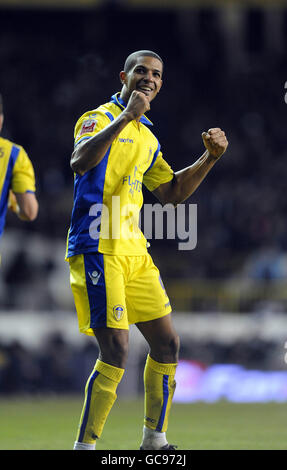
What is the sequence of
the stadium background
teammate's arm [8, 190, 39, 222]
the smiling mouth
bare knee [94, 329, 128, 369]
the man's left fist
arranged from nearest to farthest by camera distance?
bare knee [94, 329, 128, 369] → the smiling mouth → the man's left fist → teammate's arm [8, 190, 39, 222] → the stadium background

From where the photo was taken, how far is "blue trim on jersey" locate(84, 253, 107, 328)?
4.41 metres

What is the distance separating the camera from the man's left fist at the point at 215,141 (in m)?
4.89

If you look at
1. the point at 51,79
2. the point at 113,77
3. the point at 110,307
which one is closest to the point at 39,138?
the point at 51,79

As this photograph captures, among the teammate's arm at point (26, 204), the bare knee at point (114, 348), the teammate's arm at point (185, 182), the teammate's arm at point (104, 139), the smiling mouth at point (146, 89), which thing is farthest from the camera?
the teammate's arm at point (26, 204)

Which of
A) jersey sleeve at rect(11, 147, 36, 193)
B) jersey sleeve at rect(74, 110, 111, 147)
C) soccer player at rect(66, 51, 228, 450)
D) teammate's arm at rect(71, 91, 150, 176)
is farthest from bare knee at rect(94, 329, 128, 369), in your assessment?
jersey sleeve at rect(11, 147, 36, 193)

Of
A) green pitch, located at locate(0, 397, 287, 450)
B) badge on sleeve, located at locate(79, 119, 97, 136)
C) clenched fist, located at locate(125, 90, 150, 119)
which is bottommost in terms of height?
green pitch, located at locate(0, 397, 287, 450)

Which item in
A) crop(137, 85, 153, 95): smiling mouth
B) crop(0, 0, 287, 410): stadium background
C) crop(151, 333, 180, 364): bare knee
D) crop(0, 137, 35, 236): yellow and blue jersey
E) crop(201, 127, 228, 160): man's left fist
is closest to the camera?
crop(137, 85, 153, 95): smiling mouth

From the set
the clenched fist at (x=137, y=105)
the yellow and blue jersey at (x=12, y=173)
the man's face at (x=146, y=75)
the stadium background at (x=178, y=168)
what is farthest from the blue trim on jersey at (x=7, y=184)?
the stadium background at (x=178, y=168)

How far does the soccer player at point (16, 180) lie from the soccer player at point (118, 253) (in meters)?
0.80

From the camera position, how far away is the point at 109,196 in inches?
181

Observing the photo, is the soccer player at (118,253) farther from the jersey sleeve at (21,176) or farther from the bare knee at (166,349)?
the jersey sleeve at (21,176)

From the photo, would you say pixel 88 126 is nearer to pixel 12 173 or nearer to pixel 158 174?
pixel 158 174

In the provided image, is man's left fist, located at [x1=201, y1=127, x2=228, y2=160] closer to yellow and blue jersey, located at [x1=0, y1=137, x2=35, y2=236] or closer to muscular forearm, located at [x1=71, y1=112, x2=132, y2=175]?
muscular forearm, located at [x1=71, y1=112, x2=132, y2=175]

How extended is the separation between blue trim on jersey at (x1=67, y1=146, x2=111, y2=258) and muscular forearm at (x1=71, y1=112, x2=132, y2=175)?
0.18m
